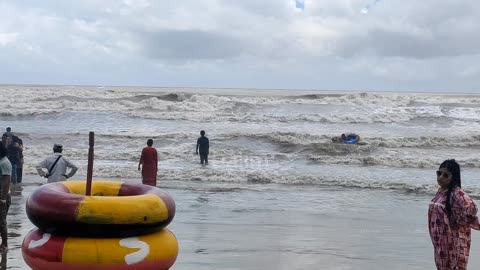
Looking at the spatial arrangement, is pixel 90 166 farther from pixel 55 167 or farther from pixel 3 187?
pixel 55 167

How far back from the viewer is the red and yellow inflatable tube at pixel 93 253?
485 cm

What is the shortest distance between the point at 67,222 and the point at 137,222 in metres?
0.57

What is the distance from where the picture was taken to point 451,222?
5.02 m

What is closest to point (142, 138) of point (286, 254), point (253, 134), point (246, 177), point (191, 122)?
point (253, 134)

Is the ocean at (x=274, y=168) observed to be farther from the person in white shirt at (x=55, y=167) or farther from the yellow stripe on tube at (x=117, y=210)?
the yellow stripe on tube at (x=117, y=210)

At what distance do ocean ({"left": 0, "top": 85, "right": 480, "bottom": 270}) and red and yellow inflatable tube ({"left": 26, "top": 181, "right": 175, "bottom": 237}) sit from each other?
2588 mm

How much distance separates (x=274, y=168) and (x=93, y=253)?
1705cm

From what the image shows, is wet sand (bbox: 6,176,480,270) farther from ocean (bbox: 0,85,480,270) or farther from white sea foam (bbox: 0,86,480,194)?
white sea foam (bbox: 0,86,480,194)

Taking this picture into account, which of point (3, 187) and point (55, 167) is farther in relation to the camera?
point (55, 167)

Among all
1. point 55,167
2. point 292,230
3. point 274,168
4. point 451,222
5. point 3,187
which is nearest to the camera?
point 451,222

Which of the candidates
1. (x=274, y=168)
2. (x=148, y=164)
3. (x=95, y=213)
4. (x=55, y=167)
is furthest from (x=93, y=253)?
(x=274, y=168)

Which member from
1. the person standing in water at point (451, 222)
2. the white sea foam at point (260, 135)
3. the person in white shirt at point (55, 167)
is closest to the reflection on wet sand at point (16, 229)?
the person in white shirt at point (55, 167)

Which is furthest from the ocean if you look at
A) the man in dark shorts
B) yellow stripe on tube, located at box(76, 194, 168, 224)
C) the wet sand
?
yellow stripe on tube, located at box(76, 194, 168, 224)

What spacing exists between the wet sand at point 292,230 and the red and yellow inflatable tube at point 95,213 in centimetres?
257
